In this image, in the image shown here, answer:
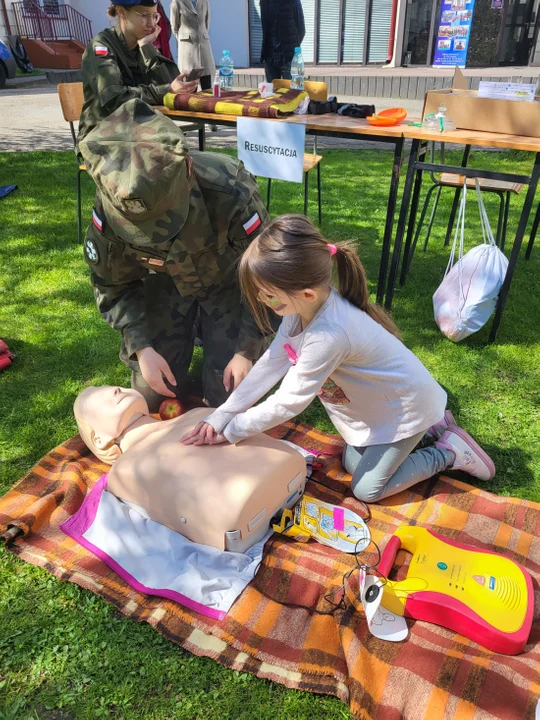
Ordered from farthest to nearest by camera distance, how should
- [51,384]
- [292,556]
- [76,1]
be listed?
1. [76,1]
2. [51,384]
3. [292,556]

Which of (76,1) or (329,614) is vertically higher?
(76,1)

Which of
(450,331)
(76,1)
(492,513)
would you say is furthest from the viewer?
(76,1)

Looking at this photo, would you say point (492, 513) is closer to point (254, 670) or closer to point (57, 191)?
Answer: point (254, 670)

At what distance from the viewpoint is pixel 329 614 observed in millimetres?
1763

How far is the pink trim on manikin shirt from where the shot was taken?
1.76 m

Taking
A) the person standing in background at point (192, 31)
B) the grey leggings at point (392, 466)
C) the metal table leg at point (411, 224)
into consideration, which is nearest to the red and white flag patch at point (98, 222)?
the grey leggings at point (392, 466)

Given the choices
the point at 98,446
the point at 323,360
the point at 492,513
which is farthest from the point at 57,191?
the point at 492,513

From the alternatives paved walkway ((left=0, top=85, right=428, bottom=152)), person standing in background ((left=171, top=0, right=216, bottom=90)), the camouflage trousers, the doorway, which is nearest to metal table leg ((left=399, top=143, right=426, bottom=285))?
the camouflage trousers

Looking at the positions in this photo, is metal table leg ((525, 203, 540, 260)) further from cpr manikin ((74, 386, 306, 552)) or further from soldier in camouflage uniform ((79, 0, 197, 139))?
cpr manikin ((74, 386, 306, 552))

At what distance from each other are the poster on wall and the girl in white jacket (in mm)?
12920

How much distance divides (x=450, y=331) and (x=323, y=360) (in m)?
1.71

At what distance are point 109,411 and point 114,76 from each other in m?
2.59

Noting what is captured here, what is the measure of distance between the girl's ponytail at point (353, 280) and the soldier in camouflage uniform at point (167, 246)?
0.56m

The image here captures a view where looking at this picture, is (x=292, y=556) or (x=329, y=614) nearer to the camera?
(x=329, y=614)
